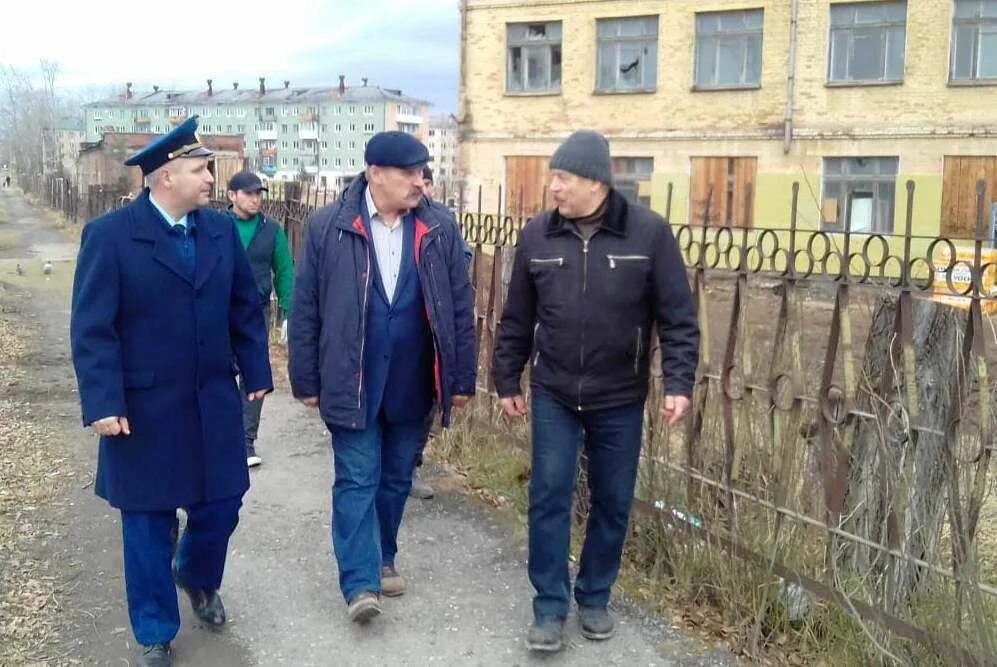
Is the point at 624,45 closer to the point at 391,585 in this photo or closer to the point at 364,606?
the point at 391,585

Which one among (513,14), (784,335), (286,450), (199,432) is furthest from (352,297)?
(513,14)

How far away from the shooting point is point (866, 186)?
→ 2408 cm

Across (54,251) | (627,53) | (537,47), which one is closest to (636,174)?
(627,53)

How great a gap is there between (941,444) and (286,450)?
14.0 feet

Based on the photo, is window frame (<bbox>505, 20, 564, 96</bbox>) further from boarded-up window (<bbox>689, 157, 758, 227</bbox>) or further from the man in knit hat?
the man in knit hat

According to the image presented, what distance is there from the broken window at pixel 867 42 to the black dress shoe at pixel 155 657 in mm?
23258

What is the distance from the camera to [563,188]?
356 centimetres

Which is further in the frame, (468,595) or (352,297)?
(468,595)

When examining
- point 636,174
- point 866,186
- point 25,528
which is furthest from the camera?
point 636,174

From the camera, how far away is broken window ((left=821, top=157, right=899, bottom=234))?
78.2ft

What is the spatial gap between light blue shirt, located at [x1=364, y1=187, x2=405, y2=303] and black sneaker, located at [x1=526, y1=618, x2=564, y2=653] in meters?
1.35

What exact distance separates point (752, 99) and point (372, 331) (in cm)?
2248

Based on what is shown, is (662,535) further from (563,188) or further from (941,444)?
(563,188)

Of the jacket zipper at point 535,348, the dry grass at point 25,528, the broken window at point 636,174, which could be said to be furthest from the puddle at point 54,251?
the jacket zipper at point 535,348
